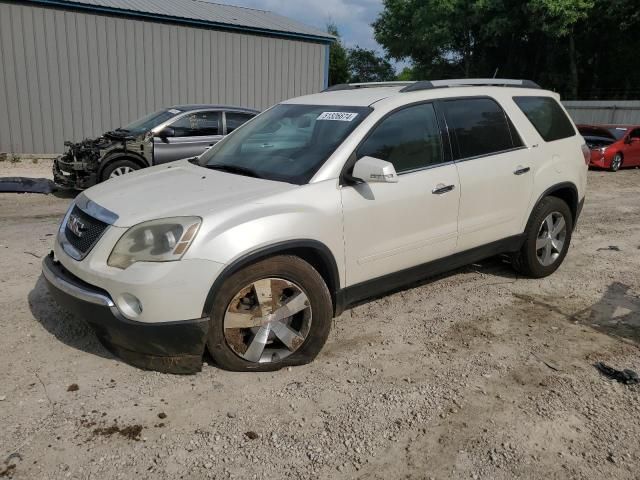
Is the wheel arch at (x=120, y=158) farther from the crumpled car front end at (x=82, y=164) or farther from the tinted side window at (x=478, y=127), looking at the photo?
the tinted side window at (x=478, y=127)

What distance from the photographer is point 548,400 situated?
326 centimetres

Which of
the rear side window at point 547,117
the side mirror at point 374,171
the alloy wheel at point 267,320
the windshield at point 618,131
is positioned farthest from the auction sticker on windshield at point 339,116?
the windshield at point 618,131

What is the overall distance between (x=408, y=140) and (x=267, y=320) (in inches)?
67.7

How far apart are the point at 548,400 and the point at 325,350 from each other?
144cm

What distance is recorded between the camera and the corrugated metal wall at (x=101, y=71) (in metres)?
13.3

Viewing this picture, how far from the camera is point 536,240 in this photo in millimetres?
5125

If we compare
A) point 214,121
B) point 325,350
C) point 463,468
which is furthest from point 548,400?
point 214,121

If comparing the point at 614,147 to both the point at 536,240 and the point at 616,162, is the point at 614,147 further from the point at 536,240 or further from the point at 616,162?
the point at 536,240

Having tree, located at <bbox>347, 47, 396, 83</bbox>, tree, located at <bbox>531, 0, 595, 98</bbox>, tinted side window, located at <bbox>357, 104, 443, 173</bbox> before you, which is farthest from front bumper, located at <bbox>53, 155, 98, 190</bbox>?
tree, located at <bbox>347, 47, 396, 83</bbox>

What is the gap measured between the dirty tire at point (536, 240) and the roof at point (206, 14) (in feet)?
41.1

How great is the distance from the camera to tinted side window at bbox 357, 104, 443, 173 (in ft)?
12.7

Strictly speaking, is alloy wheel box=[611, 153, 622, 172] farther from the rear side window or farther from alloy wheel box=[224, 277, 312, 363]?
alloy wheel box=[224, 277, 312, 363]

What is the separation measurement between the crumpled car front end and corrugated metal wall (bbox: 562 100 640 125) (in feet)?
77.1

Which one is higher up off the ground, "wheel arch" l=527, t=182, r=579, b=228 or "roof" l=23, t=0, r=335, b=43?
"roof" l=23, t=0, r=335, b=43
